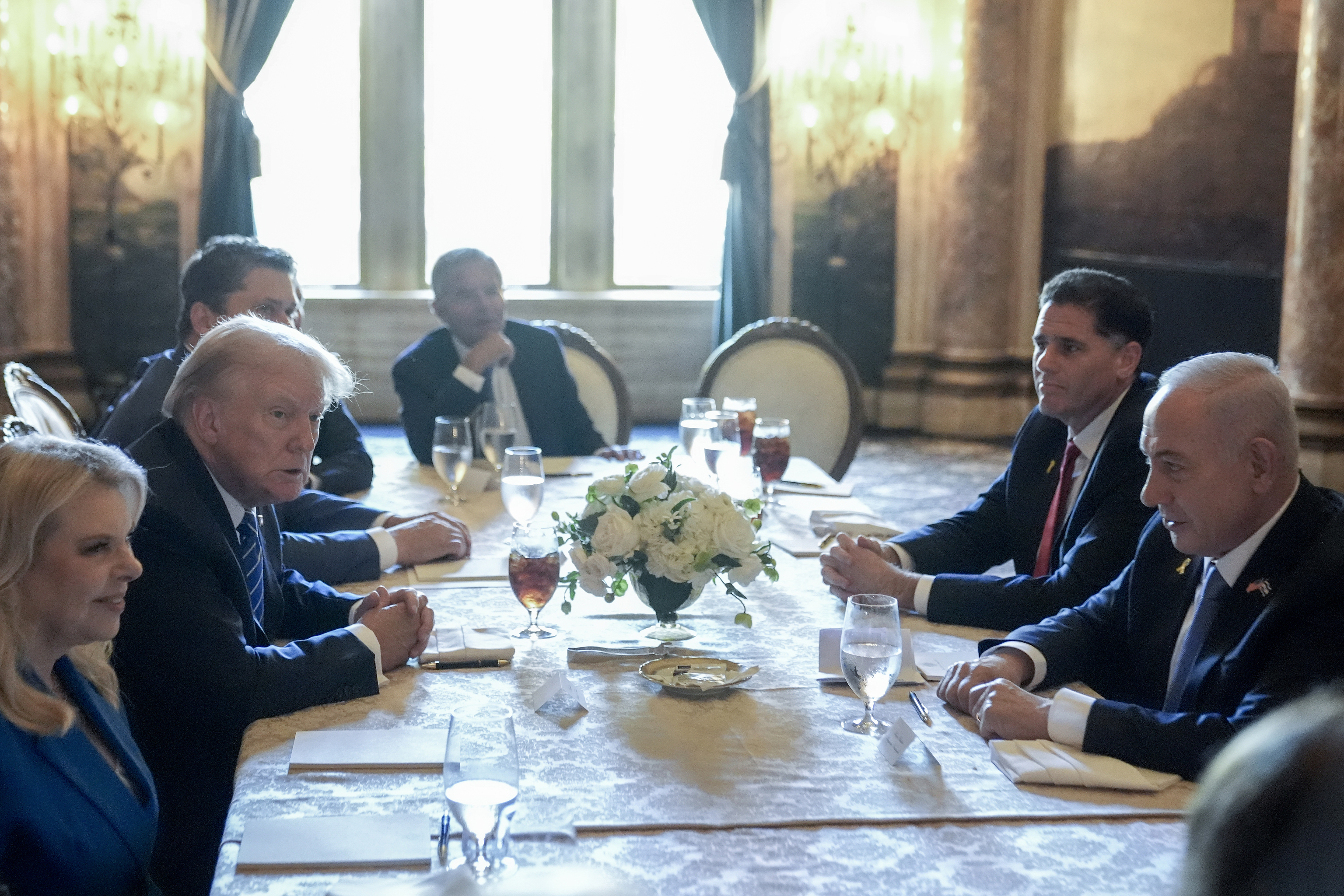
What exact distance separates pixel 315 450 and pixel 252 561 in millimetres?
1520

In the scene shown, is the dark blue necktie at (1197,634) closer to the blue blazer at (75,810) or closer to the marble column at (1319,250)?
the blue blazer at (75,810)

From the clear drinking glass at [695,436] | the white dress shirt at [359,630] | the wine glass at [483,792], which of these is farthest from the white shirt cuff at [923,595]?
the wine glass at [483,792]

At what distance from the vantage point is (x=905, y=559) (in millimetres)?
2809

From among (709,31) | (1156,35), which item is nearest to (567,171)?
(709,31)

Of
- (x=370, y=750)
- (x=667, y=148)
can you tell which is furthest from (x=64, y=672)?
(x=667, y=148)

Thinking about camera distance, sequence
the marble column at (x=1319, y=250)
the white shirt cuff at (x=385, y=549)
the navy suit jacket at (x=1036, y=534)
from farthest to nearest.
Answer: the marble column at (x=1319, y=250) → the white shirt cuff at (x=385, y=549) → the navy suit jacket at (x=1036, y=534)

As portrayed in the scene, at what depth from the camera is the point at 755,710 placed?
192 centimetres

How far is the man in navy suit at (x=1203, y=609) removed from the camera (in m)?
1.78

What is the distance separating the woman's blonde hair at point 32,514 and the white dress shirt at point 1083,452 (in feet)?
5.19

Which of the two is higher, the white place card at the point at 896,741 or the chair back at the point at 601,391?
the chair back at the point at 601,391

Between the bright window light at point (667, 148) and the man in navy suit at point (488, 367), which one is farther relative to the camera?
the bright window light at point (667, 148)

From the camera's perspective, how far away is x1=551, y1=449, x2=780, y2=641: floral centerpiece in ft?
6.98

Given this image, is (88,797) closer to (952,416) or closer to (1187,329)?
(1187,329)

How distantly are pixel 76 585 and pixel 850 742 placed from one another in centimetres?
98
